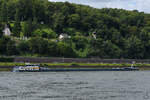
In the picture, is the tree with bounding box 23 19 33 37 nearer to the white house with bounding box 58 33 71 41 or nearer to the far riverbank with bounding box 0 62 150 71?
the white house with bounding box 58 33 71 41

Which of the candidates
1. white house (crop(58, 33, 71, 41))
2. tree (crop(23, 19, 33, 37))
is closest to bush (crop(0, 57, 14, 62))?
tree (crop(23, 19, 33, 37))

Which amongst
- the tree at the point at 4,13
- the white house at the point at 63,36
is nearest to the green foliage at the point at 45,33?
the white house at the point at 63,36

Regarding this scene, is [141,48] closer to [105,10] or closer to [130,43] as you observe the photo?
[130,43]

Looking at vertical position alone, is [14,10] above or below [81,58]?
above

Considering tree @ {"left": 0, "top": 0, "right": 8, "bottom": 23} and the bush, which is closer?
the bush

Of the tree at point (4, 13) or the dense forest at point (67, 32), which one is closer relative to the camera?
the dense forest at point (67, 32)

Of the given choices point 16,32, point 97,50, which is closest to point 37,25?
point 16,32

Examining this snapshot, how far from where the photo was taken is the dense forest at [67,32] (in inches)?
4488

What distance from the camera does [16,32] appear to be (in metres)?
136

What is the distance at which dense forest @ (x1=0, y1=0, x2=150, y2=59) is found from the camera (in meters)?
114

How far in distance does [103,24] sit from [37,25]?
1269 inches

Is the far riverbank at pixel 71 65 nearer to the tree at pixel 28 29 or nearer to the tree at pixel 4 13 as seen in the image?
the tree at pixel 28 29

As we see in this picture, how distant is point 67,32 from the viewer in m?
147

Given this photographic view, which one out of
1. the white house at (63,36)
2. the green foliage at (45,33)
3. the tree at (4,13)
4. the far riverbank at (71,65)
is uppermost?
the tree at (4,13)
